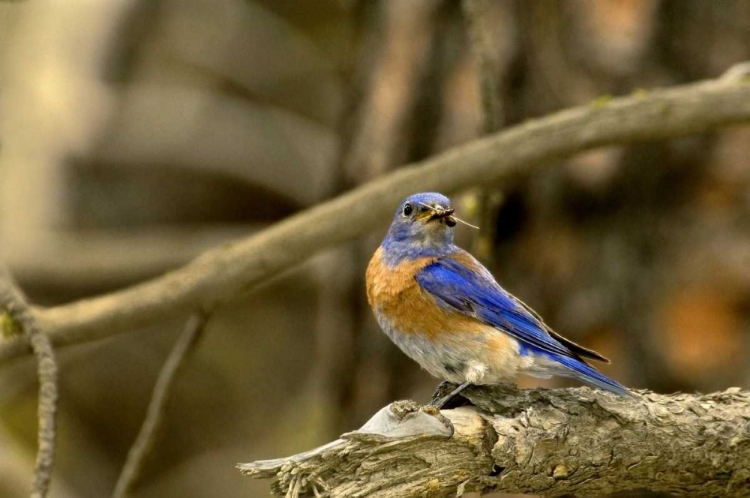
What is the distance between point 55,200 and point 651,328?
4144mm

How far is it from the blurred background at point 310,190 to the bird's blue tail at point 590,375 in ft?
4.77

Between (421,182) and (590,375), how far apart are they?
56.8 inches

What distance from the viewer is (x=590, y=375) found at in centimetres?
315

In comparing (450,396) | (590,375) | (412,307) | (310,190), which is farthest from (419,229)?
(310,190)

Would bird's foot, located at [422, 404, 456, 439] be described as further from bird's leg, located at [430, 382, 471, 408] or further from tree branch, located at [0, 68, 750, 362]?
tree branch, located at [0, 68, 750, 362]

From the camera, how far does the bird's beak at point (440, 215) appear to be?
10.8 ft

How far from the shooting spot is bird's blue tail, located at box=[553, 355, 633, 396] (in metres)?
3.05

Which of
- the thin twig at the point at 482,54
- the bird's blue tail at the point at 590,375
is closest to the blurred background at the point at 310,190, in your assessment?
the thin twig at the point at 482,54

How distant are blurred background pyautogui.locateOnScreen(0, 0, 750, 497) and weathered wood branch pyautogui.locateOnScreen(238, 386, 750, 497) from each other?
5.64 ft

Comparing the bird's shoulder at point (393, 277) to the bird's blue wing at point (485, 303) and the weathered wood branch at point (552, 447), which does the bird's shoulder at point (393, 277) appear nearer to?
the bird's blue wing at point (485, 303)

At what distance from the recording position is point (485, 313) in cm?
341

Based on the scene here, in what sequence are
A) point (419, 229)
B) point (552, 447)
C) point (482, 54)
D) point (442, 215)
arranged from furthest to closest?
point (482, 54) < point (419, 229) < point (442, 215) < point (552, 447)

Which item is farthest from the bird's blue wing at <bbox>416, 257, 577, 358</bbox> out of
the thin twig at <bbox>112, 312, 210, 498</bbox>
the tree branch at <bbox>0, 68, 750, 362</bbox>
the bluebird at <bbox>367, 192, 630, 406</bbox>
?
the thin twig at <bbox>112, 312, 210, 498</bbox>

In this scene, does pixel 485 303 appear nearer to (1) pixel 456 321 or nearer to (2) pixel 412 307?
(1) pixel 456 321
